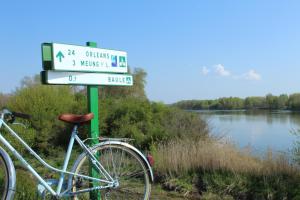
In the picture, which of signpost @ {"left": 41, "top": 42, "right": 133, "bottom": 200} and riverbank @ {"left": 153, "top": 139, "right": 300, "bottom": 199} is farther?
riverbank @ {"left": 153, "top": 139, "right": 300, "bottom": 199}

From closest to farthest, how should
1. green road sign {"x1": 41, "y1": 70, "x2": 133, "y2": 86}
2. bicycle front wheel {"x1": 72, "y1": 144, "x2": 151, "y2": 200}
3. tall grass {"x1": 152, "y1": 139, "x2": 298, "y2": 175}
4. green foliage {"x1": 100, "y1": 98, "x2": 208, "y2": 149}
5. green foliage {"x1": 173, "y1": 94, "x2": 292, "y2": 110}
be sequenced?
1. bicycle front wheel {"x1": 72, "y1": 144, "x2": 151, "y2": 200}
2. green road sign {"x1": 41, "y1": 70, "x2": 133, "y2": 86}
3. tall grass {"x1": 152, "y1": 139, "x2": 298, "y2": 175}
4. green foliage {"x1": 100, "y1": 98, "x2": 208, "y2": 149}
5. green foliage {"x1": 173, "y1": 94, "x2": 292, "y2": 110}

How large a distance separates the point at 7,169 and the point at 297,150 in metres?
4.50

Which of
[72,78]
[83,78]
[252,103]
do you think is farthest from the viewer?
[252,103]

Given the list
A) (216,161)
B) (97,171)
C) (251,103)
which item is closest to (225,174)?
(216,161)

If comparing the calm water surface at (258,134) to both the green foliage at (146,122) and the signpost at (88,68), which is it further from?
the signpost at (88,68)

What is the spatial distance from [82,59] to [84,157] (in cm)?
119

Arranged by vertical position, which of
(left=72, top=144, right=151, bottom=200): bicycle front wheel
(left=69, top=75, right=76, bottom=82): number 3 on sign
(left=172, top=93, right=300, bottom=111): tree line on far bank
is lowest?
(left=72, top=144, right=151, bottom=200): bicycle front wheel

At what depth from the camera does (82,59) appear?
175 inches

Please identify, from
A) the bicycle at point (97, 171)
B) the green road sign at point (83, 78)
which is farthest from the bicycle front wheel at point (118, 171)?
the green road sign at point (83, 78)

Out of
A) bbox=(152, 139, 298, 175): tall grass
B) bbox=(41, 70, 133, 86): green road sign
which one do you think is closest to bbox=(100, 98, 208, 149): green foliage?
bbox=(152, 139, 298, 175): tall grass

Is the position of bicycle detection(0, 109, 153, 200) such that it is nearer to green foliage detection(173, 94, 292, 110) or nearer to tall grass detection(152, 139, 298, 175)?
tall grass detection(152, 139, 298, 175)

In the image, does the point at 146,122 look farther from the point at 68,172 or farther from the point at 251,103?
the point at 251,103

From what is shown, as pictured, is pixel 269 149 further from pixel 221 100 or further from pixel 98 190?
pixel 221 100

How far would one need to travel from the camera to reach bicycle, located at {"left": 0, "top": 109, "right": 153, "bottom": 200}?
3.81 meters
